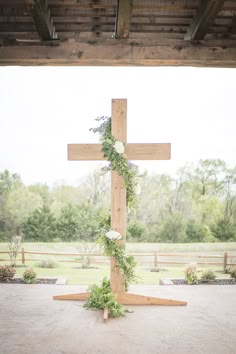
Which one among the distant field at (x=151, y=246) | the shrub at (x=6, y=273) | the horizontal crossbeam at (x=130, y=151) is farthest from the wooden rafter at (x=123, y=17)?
the distant field at (x=151, y=246)

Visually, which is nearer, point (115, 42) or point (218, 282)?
point (115, 42)

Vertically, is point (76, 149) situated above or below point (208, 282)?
above

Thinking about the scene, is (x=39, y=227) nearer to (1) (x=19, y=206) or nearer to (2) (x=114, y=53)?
(1) (x=19, y=206)

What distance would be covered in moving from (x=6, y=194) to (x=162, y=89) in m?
3.94

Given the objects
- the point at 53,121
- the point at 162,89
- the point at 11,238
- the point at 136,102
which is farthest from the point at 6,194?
the point at 162,89

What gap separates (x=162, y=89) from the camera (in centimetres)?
781

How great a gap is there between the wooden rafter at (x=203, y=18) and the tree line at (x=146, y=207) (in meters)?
4.61

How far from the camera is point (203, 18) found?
135 inches

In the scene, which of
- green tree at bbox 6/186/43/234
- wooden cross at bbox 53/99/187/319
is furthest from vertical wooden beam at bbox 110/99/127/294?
green tree at bbox 6/186/43/234

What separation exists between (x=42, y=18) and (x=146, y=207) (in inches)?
230

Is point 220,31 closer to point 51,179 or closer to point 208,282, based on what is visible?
point 208,282

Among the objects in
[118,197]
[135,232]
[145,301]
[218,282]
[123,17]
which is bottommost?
[218,282]

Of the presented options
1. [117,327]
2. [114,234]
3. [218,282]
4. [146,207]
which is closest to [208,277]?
[218,282]

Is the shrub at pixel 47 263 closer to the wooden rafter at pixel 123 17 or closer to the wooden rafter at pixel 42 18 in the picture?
the wooden rafter at pixel 42 18
